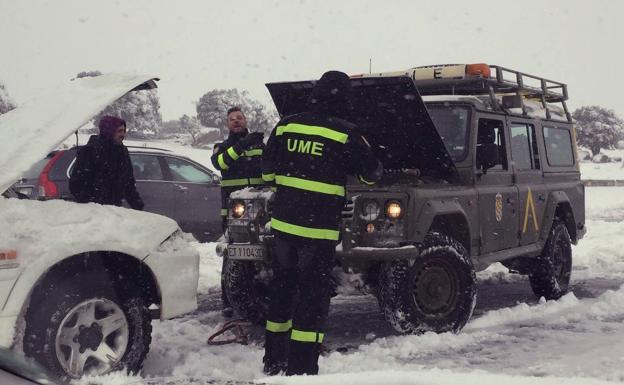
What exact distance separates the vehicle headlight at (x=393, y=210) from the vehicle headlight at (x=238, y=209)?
4.23 ft

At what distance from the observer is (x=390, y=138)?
625 cm

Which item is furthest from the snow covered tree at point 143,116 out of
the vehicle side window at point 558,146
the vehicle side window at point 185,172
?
the vehicle side window at point 558,146

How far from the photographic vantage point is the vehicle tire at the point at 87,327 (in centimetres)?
378

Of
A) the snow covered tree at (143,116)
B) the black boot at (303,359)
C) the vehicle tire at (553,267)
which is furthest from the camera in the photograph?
the snow covered tree at (143,116)

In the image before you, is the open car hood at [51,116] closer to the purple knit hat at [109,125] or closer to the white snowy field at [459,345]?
the white snowy field at [459,345]

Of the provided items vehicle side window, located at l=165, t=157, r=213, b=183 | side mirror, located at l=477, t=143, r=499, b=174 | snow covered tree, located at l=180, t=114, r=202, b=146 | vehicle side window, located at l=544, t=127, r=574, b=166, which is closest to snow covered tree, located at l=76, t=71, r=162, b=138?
snow covered tree, located at l=180, t=114, r=202, b=146

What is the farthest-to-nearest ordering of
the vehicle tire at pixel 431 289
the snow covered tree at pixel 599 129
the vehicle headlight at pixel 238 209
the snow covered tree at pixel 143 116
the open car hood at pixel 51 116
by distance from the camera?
the snow covered tree at pixel 599 129, the snow covered tree at pixel 143 116, the vehicle headlight at pixel 238 209, the vehicle tire at pixel 431 289, the open car hood at pixel 51 116

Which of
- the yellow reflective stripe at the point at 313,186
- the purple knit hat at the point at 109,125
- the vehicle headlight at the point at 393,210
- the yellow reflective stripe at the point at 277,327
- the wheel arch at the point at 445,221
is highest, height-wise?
the purple knit hat at the point at 109,125

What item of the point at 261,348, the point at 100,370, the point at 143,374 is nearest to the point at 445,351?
the point at 261,348

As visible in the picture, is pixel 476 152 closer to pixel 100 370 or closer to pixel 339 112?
pixel 339 112

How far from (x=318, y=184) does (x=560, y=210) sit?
4.75m

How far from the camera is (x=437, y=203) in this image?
18.6ft

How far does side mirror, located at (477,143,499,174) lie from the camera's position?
6074mm

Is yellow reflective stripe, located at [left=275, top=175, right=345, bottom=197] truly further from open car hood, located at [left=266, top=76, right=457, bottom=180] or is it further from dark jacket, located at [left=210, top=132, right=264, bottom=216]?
dark jacket, located at [left=210, top=132, right=264, bottom=216]
